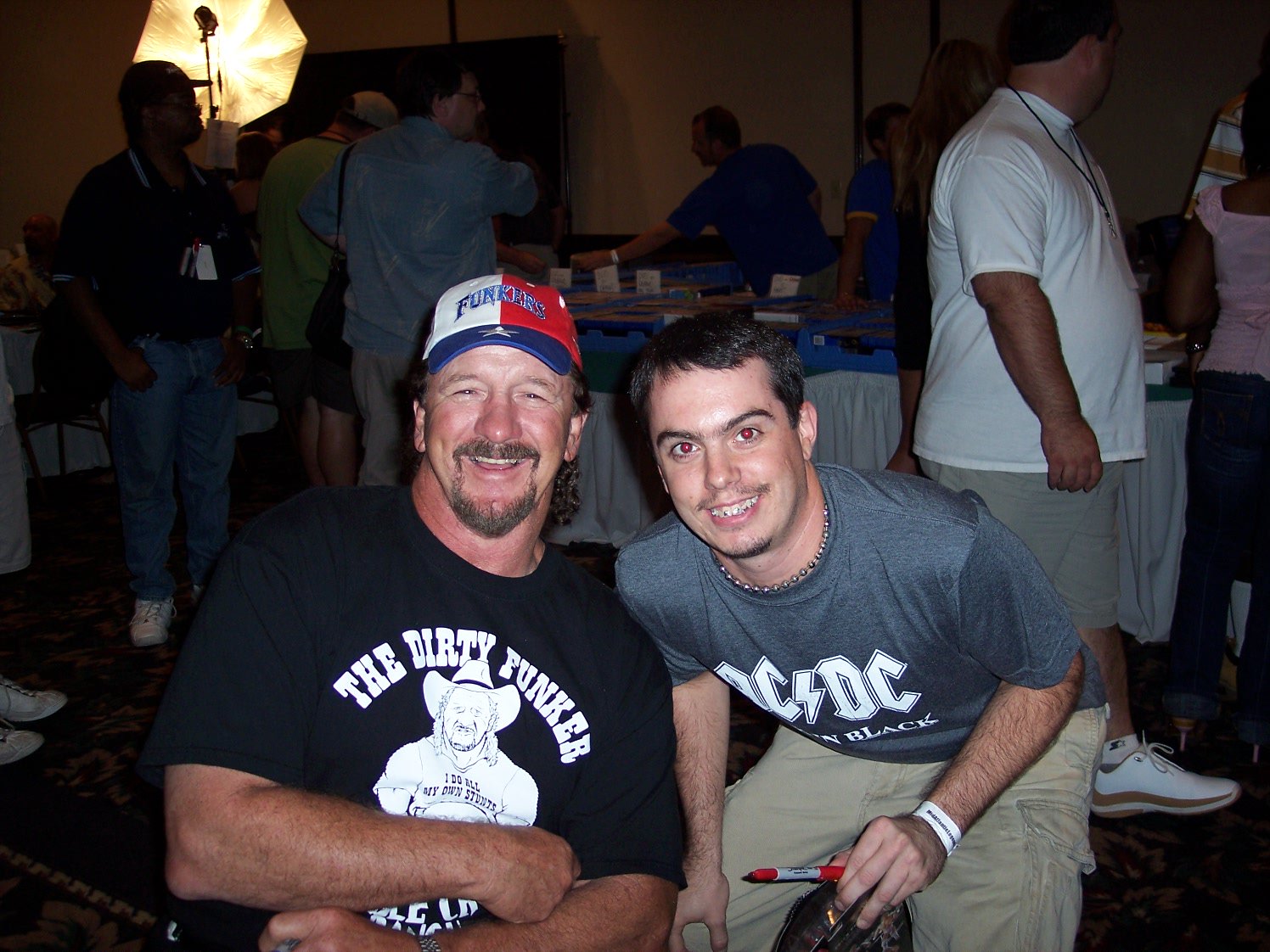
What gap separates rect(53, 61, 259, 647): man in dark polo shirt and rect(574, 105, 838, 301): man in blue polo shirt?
230 cm

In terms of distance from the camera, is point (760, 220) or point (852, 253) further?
point (760, 220)

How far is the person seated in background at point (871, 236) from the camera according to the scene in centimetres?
435

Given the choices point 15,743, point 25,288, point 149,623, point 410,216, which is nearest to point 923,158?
point 410,216

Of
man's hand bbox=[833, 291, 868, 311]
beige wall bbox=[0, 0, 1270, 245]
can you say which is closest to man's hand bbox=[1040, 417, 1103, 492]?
man's hand bbox=[833, 291, 868, 311]

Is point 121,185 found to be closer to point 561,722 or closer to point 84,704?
point 84,704

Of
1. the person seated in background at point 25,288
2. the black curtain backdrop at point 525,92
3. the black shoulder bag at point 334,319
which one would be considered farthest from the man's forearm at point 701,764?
the black curtain backdrop at point 525,92

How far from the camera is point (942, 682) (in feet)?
5.11

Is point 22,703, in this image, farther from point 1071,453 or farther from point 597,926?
point 1071,453

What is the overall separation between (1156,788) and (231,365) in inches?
126

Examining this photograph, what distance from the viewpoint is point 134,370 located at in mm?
3322

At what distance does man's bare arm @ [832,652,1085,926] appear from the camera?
4.42ft

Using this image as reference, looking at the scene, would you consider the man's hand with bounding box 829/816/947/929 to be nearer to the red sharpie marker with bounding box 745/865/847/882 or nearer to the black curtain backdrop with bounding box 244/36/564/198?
the red sharpie marker with bounding box 745/865/847/882

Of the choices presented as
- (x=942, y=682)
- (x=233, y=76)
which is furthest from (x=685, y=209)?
(x=942, y=682)

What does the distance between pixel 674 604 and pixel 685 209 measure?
3.98m
